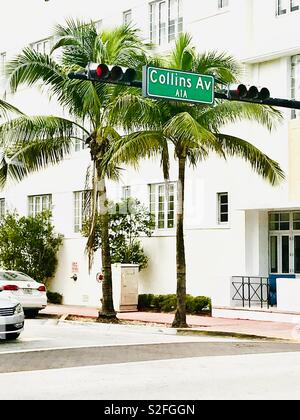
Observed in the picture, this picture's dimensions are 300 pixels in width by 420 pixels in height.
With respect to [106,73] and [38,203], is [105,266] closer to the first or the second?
[106,73]

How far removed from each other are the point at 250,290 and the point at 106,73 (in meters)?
12.0

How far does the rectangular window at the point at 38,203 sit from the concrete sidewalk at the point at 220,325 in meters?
7.70

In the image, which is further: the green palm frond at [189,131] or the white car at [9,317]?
the green palm frond at [189,131]

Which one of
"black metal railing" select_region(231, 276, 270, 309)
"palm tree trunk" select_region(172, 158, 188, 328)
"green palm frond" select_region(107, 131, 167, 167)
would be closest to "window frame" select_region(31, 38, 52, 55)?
"black metal railing" select_region(231, 276, 270, 309)

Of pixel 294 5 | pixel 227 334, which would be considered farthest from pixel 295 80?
Answer: pixel 227 334

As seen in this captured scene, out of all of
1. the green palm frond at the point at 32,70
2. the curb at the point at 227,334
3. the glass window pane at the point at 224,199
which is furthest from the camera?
the glass window pane at the point at 224,199

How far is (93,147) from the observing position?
22.8 meters

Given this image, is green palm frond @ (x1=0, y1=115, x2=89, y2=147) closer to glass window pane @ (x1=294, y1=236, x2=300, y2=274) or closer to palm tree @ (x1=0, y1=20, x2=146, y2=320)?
palm tree @ (x1=0, y1=20, x2=146, y2=320)

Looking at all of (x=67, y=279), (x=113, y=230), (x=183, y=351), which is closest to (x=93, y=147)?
(x=113, y=230)

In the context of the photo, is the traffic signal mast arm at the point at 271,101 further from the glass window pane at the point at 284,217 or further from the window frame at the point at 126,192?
the window frame at the point at 126,192

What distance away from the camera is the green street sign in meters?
16.3

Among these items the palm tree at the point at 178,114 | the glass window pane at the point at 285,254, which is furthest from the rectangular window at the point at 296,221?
the palm tree at the point at 178,114

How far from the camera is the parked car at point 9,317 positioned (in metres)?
16.8

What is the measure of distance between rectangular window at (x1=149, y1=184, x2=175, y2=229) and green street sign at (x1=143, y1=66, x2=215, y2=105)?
1140 centimetres
